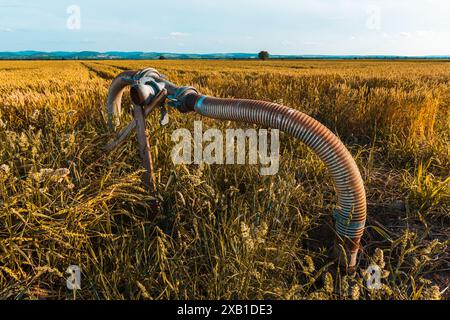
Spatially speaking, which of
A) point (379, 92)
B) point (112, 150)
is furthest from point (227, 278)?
point (379, 92)

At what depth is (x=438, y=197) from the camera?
1.84 m

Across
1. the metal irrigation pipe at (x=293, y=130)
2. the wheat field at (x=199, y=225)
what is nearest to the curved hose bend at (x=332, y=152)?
the metal irrigation pipe at (x=293, y=130)

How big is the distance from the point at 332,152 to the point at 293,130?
0.18m

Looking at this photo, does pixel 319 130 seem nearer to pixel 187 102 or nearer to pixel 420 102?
pixel 187 102

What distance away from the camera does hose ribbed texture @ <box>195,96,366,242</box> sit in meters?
1.25

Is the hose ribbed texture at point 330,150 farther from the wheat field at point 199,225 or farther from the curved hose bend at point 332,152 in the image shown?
the wheat field at point 199,225

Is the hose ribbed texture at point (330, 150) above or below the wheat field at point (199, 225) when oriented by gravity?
above

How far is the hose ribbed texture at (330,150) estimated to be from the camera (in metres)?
1.25

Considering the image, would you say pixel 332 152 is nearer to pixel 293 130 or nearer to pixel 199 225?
pixel 293 130

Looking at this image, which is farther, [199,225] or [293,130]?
[199,225]

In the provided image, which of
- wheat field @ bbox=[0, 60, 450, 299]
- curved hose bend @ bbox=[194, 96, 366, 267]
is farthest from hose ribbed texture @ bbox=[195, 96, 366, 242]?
wheat field @ bbox=[0, 60, 450, 299]

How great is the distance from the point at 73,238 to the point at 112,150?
0.64 meters

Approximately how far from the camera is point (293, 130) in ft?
4.19

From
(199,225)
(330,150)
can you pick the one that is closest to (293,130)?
(330,150)
